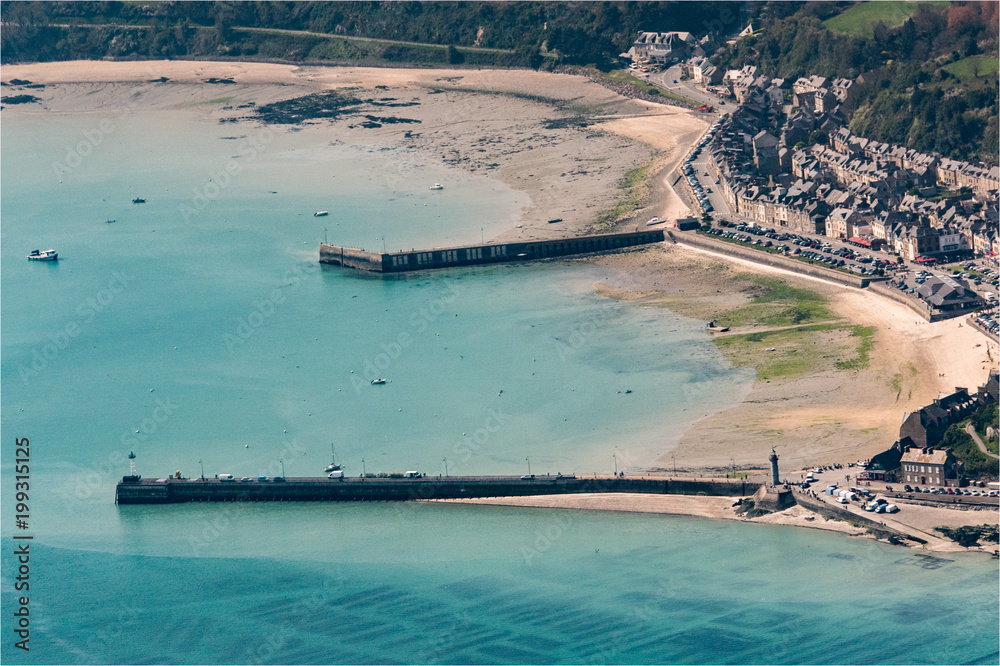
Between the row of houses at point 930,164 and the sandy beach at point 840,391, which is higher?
the row of houses at point 930,164

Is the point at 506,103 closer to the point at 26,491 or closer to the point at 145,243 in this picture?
the point at 145,243

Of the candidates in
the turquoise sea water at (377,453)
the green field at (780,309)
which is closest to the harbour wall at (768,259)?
the green field at (780,309)

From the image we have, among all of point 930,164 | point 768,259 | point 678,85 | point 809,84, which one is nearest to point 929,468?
point 768,259

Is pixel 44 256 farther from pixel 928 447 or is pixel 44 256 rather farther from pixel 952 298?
pixel 928 447

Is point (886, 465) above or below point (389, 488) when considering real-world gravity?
above

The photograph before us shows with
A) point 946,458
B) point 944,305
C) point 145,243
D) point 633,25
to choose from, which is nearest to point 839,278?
point 944,305

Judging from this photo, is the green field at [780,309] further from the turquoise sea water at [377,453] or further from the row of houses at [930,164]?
the row of houses at [930,164]
